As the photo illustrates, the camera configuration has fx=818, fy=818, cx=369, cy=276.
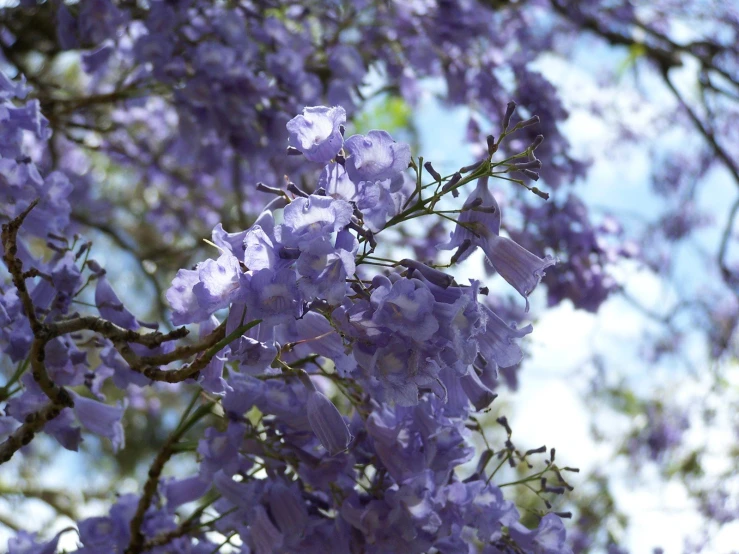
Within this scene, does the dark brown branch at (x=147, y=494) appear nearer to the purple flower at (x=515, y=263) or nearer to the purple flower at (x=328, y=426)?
the purple flower at (x=328, y=426)

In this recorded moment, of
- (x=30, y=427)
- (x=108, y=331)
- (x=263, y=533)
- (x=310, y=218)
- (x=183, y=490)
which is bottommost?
(x=183, y=490)

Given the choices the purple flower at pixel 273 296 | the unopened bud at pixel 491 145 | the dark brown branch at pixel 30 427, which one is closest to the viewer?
the purple flower at pixel 273 296

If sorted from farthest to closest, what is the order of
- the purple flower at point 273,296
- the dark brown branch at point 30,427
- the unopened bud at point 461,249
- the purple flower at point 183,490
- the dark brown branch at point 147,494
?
the purple flower at point 183,490, the dark brown branch at point 147,494, the dark brown branch at point 30,427, the unopened bud at point 461,249, the purple flower at point 273,296

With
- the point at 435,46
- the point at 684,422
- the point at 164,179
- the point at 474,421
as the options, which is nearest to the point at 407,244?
the point at 435,46

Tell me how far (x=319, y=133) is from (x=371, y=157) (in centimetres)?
9

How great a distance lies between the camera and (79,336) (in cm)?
178

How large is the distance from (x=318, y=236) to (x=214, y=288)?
0.17 m

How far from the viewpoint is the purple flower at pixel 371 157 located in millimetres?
1309

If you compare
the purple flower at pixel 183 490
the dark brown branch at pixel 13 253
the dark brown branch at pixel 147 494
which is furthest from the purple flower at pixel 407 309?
the purple flower at pixel 183 490

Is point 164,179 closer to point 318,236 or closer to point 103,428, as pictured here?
point 103,428

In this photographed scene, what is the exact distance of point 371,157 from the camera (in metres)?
1.31

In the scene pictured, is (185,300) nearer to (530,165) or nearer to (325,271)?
(325,271)

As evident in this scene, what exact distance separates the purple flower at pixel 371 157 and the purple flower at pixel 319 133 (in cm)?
2

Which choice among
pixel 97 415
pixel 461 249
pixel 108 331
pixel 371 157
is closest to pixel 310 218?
pixel 371 157
